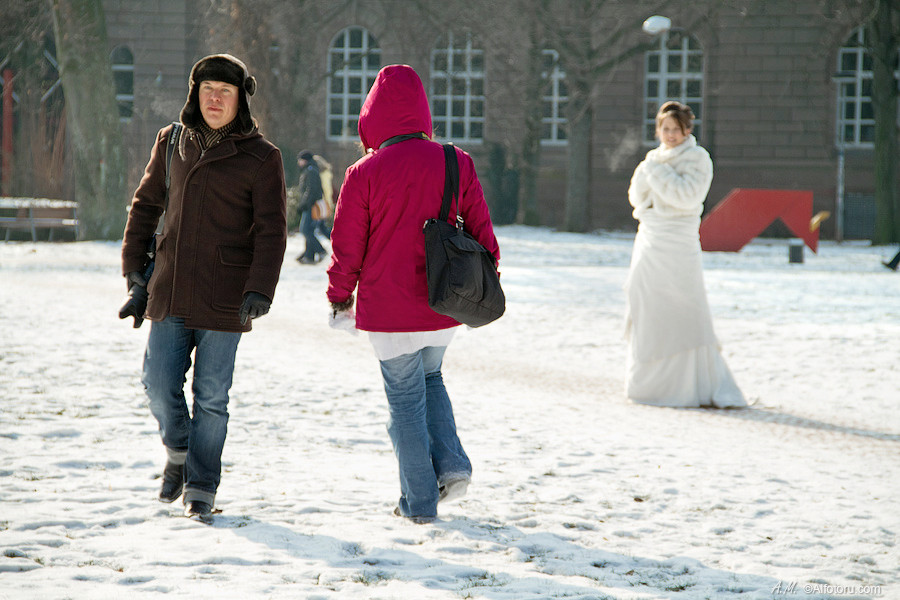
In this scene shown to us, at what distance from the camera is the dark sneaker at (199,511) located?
4277 mm

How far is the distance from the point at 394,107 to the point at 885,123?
19982 millimetres

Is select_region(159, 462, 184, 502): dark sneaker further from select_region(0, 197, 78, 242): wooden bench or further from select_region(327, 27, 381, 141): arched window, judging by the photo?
select_region(327, 27, 381, 141): arched window

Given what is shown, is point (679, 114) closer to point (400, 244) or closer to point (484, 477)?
point (484, 477)

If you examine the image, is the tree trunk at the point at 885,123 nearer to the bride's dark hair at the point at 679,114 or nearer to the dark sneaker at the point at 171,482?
the bride's dark hair at the point at 679,114

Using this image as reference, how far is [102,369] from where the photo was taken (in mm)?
7695

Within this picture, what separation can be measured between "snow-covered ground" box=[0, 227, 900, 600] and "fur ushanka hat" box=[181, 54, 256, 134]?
1.53 metres

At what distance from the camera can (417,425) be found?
434 centimetres

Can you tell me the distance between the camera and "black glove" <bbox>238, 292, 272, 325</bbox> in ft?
13.6

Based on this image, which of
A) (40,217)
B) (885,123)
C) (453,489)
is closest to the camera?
(453,489)

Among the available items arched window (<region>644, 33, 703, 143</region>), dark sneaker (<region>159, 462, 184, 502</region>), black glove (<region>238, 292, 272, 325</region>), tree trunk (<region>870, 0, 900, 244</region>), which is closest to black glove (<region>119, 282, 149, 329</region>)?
black glove (<region>238, 292, 272, 325</region>)

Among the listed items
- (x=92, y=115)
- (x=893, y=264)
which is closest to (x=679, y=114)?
(x=893, y=264)

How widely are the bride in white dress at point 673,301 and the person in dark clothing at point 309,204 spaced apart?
951 centimetres

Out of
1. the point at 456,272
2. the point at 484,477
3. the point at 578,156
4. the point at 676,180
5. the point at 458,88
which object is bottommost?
the point at 484,477

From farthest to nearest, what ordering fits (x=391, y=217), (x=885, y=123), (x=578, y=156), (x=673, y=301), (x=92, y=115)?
(x=578, y=156) → (x=885, y=123) → (x=92, y=115) → (x=673, y=301) → (x=391, y=217)
